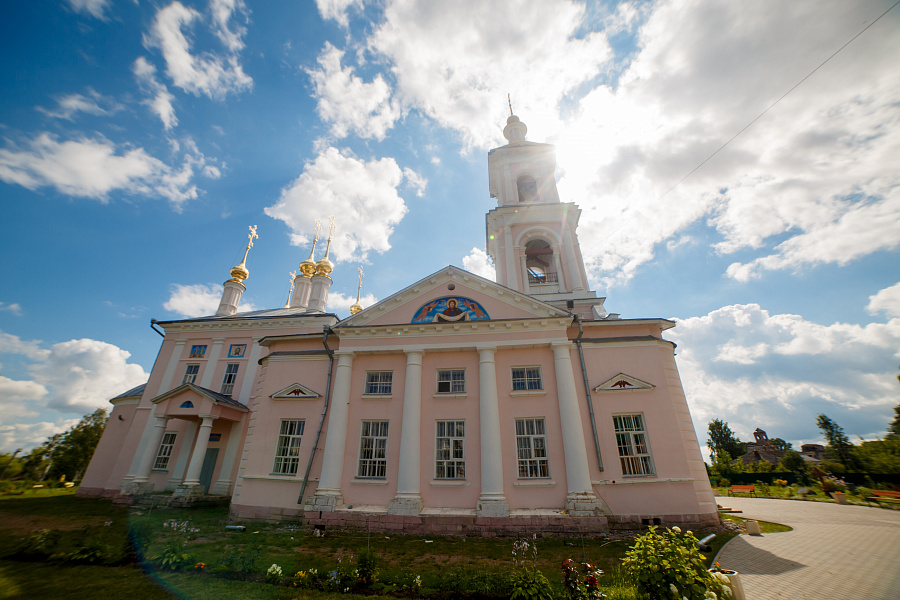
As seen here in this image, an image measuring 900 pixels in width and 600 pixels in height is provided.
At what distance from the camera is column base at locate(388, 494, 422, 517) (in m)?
13.0

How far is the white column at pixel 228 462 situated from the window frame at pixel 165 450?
3706 mm

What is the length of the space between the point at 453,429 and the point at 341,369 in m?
5.55

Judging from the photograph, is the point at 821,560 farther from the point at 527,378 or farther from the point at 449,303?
the point at 449,303

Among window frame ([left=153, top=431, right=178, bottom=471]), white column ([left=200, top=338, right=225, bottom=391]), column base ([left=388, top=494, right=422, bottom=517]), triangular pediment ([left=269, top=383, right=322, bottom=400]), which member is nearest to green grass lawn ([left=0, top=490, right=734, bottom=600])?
column base ([left=388, top=494, right=422, bottom=517])

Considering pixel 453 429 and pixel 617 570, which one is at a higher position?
pixel 453 429

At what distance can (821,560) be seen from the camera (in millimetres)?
8570

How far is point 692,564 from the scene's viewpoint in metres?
5.11

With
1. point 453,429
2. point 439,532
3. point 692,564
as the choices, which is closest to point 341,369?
point 453,429

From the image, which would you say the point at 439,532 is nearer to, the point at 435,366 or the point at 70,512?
the point at 435,366

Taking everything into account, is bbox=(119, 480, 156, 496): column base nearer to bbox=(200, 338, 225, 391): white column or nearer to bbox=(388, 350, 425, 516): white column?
bbox=(200, 338, 225, 391): white column

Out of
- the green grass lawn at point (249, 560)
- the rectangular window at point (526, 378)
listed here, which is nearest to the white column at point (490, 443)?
the rectangular window at point (526, 378)

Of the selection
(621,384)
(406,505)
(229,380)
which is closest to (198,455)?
(229,380)

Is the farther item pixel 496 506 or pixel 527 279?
pixel 527 279

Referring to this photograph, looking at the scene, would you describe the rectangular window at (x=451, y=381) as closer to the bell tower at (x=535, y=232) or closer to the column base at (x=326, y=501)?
the column base at (x=326, y=501)
